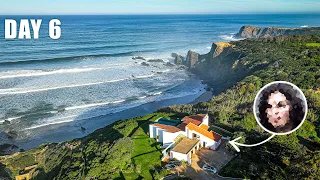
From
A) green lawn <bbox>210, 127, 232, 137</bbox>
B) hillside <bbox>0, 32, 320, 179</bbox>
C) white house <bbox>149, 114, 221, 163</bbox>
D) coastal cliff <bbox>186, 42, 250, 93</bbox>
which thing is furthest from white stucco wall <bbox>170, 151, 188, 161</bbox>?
coastal cliff <bbox>186, 42, 250, 93</bbox>

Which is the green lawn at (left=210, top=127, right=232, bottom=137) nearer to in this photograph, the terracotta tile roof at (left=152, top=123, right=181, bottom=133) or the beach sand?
the terracotta tile roof at (left=152, top=123, right=181, bottom=133)

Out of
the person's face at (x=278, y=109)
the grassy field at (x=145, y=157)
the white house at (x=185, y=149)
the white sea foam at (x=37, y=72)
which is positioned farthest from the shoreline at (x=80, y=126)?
the person's face at (x=278, y=109)

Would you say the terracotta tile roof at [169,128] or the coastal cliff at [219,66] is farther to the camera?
→ the coastal cliff at [219,66]

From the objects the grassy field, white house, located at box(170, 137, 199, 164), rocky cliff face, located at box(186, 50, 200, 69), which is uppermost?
rocky cliff face, located at box(186, 50, 200, 69)

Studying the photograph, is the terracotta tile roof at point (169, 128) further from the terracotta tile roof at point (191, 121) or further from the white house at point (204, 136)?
the white house at point (204, 136)

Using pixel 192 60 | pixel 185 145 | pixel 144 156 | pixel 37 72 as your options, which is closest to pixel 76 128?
pixel 144 156

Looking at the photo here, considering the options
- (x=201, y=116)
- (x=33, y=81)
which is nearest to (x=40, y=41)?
(x=33, y=81)

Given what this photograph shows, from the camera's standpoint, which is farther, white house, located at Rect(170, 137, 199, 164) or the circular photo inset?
white house, located at Rect(170, 137, 199, 164)
